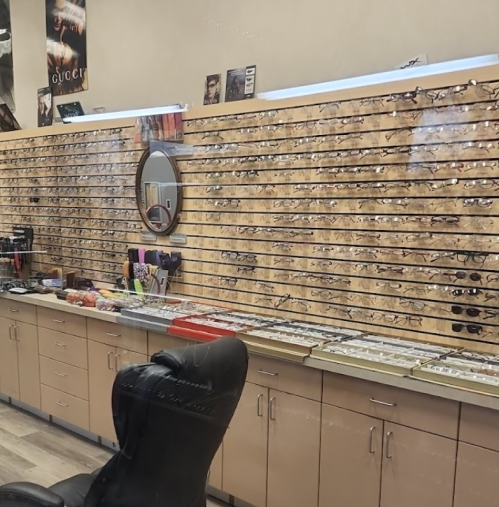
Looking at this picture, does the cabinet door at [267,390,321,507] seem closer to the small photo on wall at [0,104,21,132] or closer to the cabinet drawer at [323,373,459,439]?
the cabinet drawer at [323,373,459,439]

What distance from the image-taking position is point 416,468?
2.15 metres

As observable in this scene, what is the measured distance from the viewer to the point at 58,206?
181 inches

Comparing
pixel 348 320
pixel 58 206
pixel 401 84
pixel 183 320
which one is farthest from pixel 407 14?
pixel 58 206

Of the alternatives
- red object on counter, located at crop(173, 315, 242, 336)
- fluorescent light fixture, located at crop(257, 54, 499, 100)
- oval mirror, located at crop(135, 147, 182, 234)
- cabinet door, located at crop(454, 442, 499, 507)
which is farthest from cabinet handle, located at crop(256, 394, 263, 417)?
fluorescent light fixture, located at crop(257, 54, 499, 100)

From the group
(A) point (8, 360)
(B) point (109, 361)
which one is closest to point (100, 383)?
(B) point (109, 361)

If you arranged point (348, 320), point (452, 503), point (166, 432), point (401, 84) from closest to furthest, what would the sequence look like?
point (166, 432) < point (452, 503) < point (401, 84) < point (348, 320)

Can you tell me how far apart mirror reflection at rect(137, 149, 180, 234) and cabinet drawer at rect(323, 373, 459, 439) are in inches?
70.1

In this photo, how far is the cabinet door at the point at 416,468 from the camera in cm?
208

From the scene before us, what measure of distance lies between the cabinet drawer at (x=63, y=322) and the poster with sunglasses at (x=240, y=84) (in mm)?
1802

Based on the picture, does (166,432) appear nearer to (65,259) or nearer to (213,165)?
(213,165)

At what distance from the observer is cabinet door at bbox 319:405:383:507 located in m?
2.27

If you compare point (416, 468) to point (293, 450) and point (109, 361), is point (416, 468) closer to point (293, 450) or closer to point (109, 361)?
point (293, 450)

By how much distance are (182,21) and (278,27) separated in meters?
0.87

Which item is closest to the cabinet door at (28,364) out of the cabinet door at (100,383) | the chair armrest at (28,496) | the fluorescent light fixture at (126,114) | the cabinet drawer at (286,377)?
the cabinet door at (100,383)
